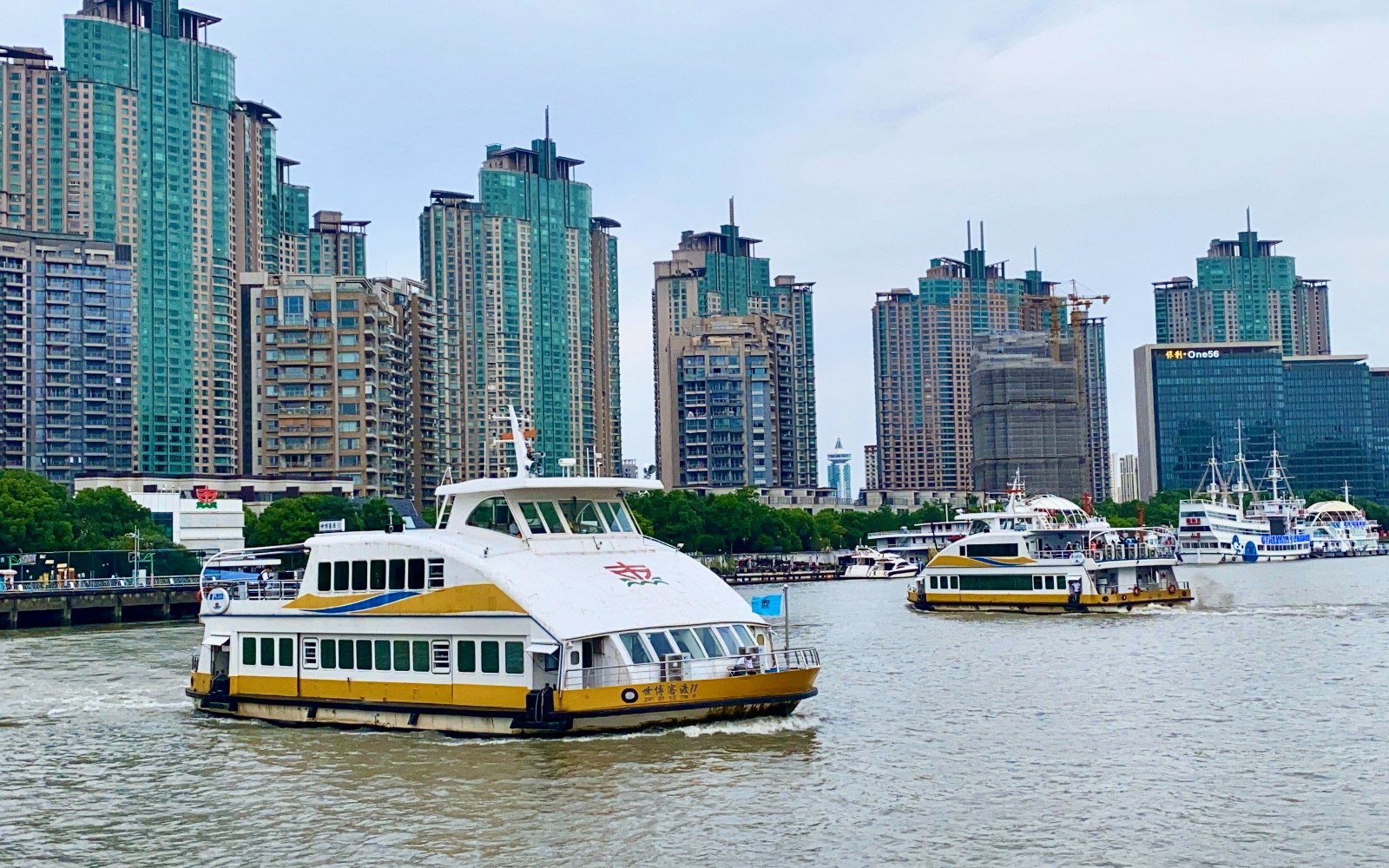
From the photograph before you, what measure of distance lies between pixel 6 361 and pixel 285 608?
137948 millimetres

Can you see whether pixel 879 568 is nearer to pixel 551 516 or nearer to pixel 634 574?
pixel 551 516

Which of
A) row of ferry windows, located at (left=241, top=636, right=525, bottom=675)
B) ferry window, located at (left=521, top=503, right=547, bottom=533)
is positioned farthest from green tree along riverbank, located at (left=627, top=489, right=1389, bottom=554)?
ferry window, located at (left=521, top=503, right=547, bottom=533)

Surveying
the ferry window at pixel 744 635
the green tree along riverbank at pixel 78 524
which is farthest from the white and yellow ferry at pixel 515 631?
the green tree along riverbank at pixel 78 524

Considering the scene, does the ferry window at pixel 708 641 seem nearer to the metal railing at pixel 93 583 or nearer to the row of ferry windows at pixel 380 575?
the row of ferry windows at pixel 380 575

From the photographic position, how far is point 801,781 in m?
29.7

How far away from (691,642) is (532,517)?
16.3 feet

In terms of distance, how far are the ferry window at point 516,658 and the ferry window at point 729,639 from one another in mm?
4243

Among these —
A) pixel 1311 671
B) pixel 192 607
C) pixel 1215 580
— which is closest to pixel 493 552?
pixel 1311 671

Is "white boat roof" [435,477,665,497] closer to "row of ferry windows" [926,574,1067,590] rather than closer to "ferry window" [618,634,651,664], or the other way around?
"ferry window" [618,634,651,664]

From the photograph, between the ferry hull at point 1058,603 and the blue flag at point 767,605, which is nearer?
the blue flag at point 767,605

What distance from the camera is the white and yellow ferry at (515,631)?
32094 millimetres

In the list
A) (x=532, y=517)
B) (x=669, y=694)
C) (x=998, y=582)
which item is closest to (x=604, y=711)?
(x=669, y=694)

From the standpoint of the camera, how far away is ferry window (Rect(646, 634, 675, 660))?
32.4 metres

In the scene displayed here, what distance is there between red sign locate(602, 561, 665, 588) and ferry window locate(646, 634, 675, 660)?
168cm
